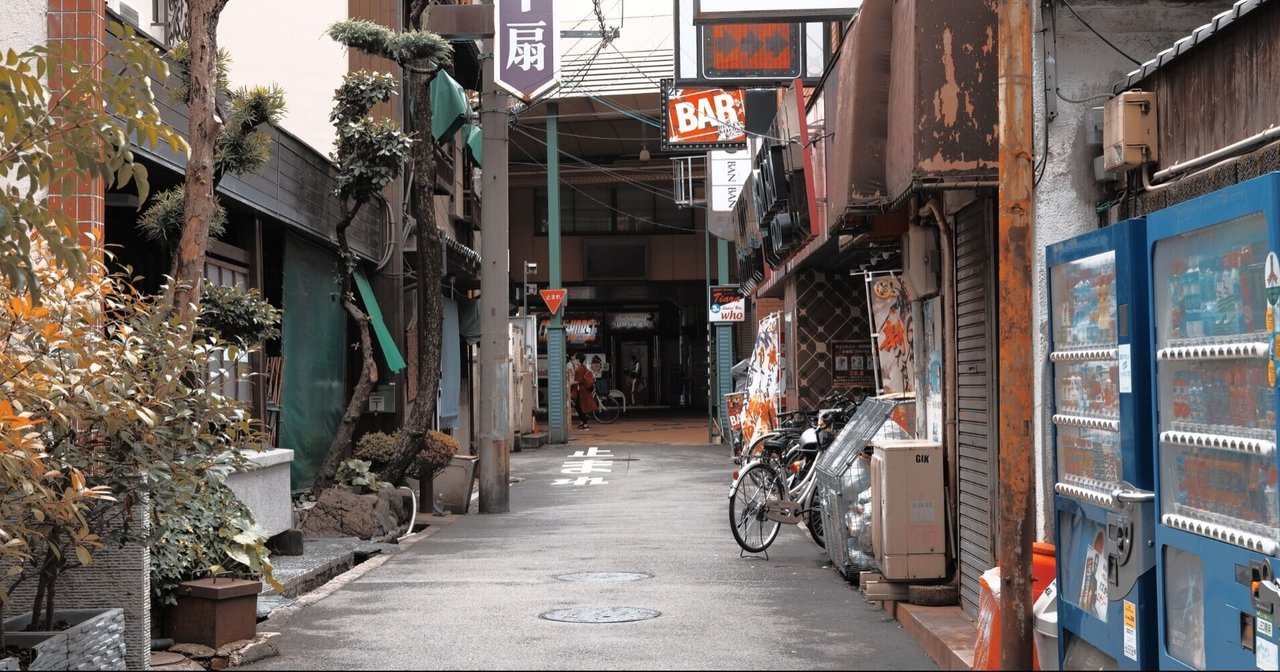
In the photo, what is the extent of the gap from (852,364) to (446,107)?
24.8 ft

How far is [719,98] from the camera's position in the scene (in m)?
26.9

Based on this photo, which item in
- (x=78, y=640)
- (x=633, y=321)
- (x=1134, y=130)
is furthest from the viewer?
(x=633, y=321)

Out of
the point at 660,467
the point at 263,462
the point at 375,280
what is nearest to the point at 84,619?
the point at 263,462

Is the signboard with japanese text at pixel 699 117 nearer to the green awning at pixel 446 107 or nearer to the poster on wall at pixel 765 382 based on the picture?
the poster on wall at pixel 765 382

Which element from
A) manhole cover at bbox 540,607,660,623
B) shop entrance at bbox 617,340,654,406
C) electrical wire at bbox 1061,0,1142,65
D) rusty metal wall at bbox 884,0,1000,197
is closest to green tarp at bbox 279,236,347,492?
manhole cover at bbox 540,607,660,623

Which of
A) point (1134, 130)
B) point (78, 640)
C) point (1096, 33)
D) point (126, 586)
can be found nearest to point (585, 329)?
point (1096, 33)

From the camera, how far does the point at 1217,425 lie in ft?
17.0

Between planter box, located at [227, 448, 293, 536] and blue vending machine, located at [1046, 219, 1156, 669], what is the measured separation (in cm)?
705

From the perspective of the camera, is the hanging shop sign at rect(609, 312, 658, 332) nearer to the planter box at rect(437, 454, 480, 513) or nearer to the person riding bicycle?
the person riding bicycle

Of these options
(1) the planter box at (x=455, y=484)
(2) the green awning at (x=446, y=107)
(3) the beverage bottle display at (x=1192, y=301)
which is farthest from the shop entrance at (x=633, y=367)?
(3) the beverage bottle display at (x=1192, y=301)

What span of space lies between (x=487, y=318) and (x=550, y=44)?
412 cm

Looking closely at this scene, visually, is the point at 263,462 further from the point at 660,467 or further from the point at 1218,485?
the point at 660,467

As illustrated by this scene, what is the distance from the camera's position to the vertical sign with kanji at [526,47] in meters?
18.8

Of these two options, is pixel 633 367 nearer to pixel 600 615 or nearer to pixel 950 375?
pixel 950 375
